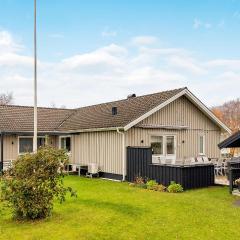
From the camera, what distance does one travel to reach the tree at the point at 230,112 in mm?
68194

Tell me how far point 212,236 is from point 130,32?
54.3 ft

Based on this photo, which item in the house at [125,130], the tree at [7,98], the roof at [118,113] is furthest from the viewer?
the tree at [7,98]

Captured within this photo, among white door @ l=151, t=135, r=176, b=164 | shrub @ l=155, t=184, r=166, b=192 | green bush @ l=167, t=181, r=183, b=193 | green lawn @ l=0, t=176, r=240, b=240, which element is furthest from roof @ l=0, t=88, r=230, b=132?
green lawn @ l=0, t=176, r=240, b=240

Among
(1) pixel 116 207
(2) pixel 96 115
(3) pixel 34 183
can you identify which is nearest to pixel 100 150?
(2) pixel 96 115

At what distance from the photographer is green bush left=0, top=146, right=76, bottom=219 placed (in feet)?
31.4

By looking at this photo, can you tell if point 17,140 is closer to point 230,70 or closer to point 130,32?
point 130,32

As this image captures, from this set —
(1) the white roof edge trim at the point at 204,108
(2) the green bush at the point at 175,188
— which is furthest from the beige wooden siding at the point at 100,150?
(1) the white roof edge trim at the point at 204,108

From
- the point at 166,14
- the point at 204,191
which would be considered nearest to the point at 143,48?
the point at 166,14

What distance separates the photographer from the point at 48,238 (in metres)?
8.26

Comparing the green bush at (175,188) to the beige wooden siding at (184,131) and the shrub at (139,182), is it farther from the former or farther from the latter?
the beige wooden siding at (184,131)

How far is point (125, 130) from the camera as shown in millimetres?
17875

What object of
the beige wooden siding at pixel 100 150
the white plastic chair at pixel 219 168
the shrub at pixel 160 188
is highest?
the beige wooden siding at pixel 100 150

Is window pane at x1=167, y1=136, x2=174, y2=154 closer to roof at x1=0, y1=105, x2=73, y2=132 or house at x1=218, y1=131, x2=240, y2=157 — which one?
house at x1=218, y1=131, x2=240, y2=157

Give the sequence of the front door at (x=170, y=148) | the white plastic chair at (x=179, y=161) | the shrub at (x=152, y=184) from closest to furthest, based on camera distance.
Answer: the shrub at (x=152, y=184)
the front door at (x=170, y=148)
the white plastic chair at (x=179, y=161)
